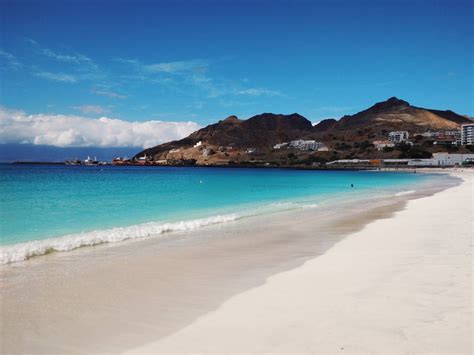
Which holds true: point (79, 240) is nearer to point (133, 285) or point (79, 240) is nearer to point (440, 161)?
point (133, 285)

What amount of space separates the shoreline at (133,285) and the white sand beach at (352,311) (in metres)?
0.47

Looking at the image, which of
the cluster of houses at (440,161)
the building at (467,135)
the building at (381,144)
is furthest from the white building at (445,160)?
the building at (467,135)

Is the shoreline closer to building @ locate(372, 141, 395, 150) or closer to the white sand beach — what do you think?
the white sand beach

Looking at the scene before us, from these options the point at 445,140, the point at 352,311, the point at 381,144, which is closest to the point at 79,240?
the point at 352,311

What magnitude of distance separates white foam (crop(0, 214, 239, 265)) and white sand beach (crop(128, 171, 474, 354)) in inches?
247

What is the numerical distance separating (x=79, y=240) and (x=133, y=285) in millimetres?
5207

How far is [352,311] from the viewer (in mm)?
5609

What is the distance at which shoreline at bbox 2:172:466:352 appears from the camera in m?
5.11

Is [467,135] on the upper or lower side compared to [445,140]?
upper

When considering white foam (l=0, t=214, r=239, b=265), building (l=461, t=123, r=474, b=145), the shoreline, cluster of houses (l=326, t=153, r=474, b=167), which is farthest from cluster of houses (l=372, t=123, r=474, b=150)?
the shoreline

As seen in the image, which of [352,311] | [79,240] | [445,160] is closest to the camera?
[352,311]

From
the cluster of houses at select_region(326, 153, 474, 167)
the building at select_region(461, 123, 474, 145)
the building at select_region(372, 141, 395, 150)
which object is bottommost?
the cluster of houses at select_region(326, 153, 474, 167)

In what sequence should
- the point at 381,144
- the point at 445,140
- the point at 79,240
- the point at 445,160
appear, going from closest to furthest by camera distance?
the point at 79,240
the point at 445,160
the point at 381,144
the point at 445,140

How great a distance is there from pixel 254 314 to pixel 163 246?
21.3 ft
